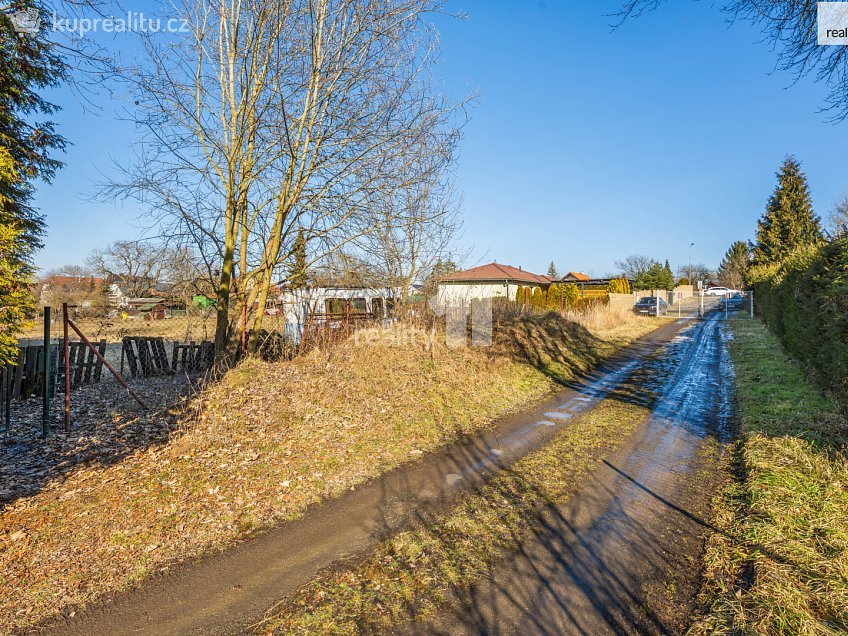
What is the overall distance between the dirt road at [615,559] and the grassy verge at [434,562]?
18 centimetres

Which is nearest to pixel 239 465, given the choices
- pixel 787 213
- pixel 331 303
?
pixel 331 303

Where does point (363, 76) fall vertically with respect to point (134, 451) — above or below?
above

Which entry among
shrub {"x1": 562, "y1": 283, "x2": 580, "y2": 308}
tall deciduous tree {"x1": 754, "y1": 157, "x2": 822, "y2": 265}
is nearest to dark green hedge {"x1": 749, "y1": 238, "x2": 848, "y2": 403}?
shrub {"x1": 562, "y1": 283, "x2": 580, "y2": 308}

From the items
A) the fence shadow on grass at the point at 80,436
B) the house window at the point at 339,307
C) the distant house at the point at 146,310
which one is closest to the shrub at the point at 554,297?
the house window at the point at 339,307

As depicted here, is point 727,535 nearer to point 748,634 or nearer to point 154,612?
point 748,634

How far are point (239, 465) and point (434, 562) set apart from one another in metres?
2.95

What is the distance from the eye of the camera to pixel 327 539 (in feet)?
12.8

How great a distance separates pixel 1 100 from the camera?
17.5 feet

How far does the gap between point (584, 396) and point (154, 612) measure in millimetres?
8435

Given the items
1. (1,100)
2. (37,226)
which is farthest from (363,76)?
(37,226)

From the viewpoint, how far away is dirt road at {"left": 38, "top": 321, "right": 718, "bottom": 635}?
9.62 ft

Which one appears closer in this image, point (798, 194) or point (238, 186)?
point (238, 186)

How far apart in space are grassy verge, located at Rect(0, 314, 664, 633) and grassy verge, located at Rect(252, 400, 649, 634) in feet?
4.25

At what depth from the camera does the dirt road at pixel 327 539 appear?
2932 mm
